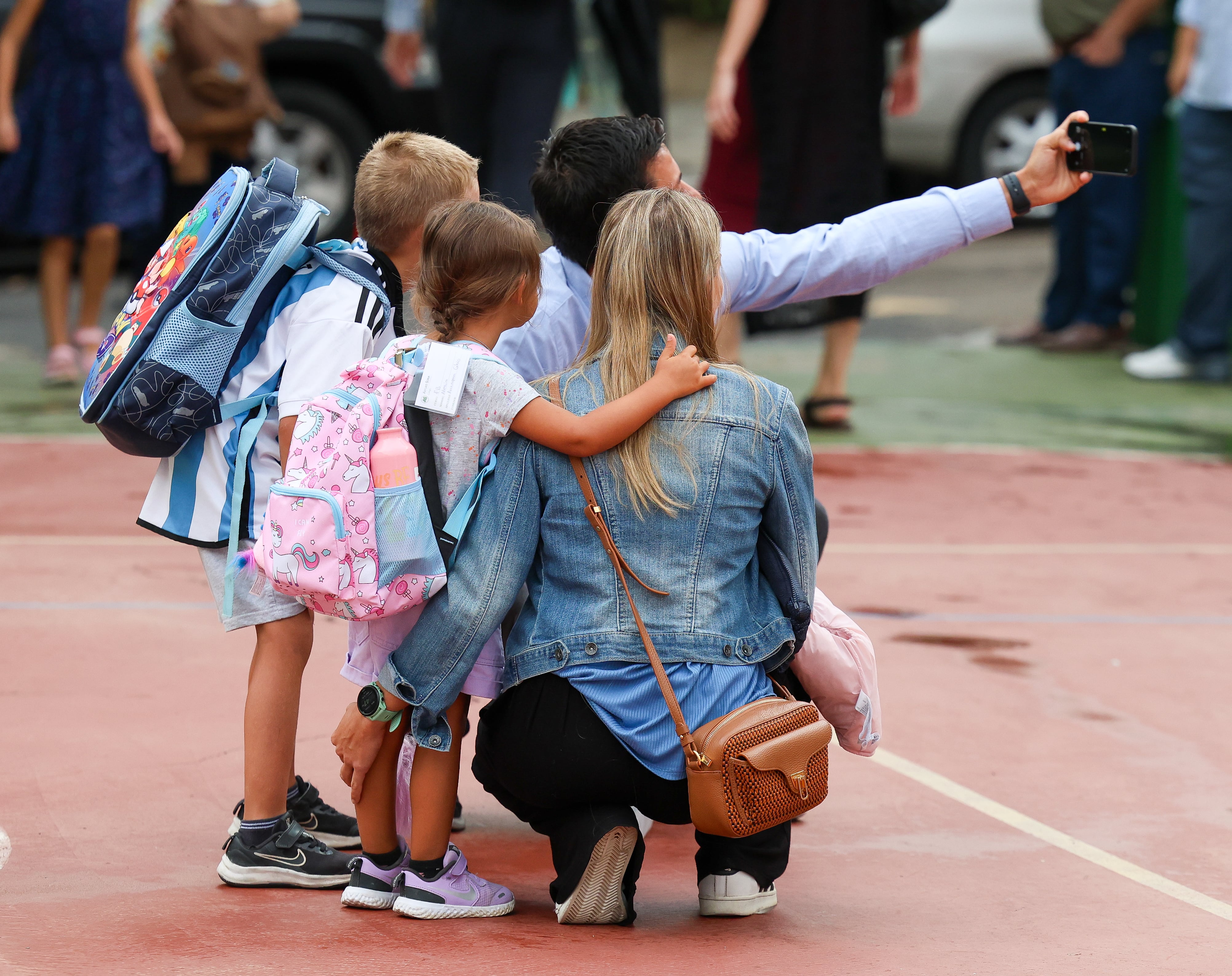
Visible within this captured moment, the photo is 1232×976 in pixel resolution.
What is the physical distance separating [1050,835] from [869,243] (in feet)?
4.07

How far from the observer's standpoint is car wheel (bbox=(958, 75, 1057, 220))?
1160cm

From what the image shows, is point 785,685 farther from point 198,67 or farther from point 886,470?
point 198,67

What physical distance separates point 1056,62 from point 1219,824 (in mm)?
6585

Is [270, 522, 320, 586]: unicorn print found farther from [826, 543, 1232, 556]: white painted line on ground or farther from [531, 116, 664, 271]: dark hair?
[826, 543, 1232, 556]: white painted line on ground

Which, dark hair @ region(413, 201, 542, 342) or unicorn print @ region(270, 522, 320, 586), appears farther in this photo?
dark hair @ region(413, 201, 542, 342)

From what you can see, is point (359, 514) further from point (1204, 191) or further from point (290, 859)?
point (1204, 191)

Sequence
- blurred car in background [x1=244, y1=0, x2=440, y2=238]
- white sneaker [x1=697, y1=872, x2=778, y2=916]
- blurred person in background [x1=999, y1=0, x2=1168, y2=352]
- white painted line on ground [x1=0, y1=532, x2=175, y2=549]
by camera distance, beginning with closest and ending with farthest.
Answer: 1. white sneaker [x1=697, y1=872, x2=778, y2=916]
2. white painted line on ground [x1=0, y1=532, x2=175, y2=549]
3. blurred person in background [x1=999, y1=0, x2=1168, y2=352]
4. blurred car in background [x1=244, y1=0, x2=440, y2=238]

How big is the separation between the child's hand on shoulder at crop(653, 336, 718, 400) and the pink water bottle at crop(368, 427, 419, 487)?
1.41 feet

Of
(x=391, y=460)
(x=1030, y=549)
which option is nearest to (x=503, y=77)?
(x=1030, y=549)

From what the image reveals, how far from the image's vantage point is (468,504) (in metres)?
2.85

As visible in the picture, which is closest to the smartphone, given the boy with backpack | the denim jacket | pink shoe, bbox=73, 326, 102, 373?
the denim jacket

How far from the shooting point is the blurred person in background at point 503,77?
648cm

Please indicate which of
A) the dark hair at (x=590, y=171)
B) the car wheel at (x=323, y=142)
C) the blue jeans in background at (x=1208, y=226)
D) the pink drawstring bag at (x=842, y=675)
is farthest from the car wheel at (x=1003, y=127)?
the pink drawstring bag at (x=842, y=675)

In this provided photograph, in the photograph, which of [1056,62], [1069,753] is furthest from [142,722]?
[1056,62]
